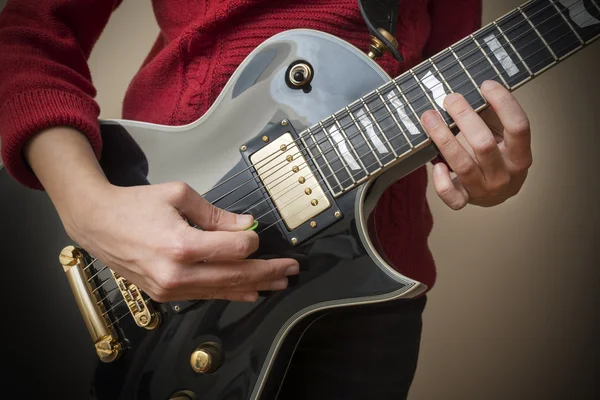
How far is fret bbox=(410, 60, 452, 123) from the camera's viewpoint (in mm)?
566

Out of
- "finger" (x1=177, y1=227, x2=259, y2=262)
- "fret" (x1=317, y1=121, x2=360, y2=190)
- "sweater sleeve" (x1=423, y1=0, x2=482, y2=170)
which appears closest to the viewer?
"finger" (x1=177, y1=227, x2=259, y2=262)

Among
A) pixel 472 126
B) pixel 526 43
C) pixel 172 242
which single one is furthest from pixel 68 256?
pixel 526 43

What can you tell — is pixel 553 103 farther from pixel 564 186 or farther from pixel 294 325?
pixel 294 325

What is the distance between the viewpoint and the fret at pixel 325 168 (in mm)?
573

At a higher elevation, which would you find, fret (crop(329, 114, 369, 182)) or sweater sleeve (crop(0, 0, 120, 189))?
sweater sleeve (crop(0, 0, 120, 189))

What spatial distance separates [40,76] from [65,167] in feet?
0.48

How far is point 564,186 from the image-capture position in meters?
1.19

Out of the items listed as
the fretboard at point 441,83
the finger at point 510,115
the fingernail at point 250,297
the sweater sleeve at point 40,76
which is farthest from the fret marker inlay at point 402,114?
the sweater sleeve at point 40,76

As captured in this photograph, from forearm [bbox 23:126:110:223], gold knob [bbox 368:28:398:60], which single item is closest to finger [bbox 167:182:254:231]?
forearm [bbox 23:126:110:223]

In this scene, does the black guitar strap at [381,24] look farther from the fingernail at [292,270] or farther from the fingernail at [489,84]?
the fingernail at [292,270]

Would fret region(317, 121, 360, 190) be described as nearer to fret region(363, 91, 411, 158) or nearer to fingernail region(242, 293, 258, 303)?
fret region(363, 91, 411, 158)

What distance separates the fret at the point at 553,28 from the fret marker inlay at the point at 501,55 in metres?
0.05

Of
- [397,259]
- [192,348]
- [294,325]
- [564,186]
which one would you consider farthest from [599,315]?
[192,348]

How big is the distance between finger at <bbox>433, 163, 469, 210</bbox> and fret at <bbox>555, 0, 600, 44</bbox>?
0.25m
